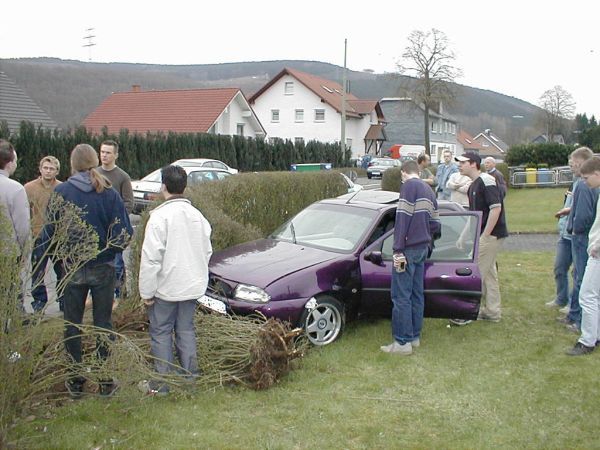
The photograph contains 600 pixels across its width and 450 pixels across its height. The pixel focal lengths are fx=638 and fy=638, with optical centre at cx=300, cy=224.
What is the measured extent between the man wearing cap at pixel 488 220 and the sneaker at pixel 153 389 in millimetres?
4000

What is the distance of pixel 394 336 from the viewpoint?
643 cm

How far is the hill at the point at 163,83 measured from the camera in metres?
57.4

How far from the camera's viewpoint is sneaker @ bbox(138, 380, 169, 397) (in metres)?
4.86

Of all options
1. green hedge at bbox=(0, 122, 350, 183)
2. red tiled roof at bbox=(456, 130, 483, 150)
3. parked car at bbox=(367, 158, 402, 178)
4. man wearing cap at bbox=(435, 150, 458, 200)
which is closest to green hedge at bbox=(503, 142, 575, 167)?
parked car at bbox=(367, 158, 402, 178)

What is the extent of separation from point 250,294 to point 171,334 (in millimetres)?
1135

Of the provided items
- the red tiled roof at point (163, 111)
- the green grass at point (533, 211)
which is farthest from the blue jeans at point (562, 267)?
the red tiled roof at point (163, 111)

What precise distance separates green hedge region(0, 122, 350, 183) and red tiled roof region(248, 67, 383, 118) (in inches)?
599

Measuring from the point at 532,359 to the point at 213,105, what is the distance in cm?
4005

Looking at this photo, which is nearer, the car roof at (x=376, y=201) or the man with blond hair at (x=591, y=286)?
the man with blond hair at (x=591, y=286)

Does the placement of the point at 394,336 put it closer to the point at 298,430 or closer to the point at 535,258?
the point at 298,430

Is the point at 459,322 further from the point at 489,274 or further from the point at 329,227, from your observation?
the point at 329,227

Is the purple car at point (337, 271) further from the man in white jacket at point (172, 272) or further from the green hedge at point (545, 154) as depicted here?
the green hedge at point (545, 154)

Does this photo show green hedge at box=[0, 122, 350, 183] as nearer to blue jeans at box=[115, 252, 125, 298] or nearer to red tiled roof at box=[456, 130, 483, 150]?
blue jeans at box=[115, 252, 125, 298]

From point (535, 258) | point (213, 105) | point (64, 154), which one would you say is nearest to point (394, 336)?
point (535, 258)
